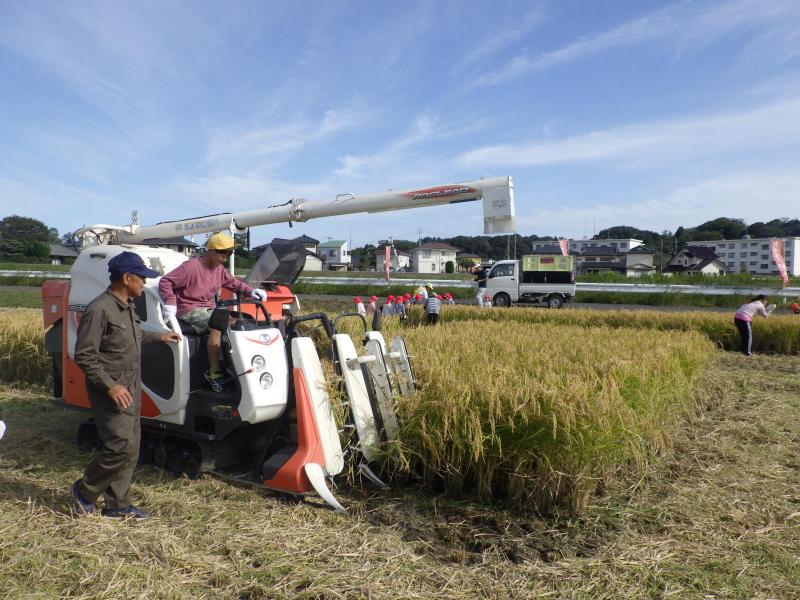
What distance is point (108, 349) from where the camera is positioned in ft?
11.8

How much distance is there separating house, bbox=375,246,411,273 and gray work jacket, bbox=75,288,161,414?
7006 cm

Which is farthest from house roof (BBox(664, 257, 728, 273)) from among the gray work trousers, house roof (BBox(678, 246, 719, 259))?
the gray work trousers

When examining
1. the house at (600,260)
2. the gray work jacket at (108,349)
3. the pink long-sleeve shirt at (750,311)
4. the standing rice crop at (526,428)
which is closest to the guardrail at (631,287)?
the pink long-sleeve shirt at (750,311)

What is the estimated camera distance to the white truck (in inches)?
1009

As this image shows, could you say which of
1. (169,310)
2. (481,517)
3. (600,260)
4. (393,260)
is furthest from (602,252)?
(169,310)

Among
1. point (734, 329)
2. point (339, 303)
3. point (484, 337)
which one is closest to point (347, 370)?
point (484, 337)

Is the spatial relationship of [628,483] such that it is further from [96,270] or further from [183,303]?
[96,270]

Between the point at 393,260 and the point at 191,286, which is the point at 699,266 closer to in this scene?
the point at 393,260

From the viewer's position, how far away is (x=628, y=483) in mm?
4336

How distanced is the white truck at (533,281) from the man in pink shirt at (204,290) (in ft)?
71.5

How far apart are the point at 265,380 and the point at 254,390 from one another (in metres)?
0.11

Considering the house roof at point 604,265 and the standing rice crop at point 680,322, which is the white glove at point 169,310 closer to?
the standing rice crop at point 680,322

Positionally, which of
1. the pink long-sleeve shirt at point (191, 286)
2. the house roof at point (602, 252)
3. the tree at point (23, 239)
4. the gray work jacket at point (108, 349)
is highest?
the tree at point (23, 239)

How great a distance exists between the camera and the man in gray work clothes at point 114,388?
139 inches
